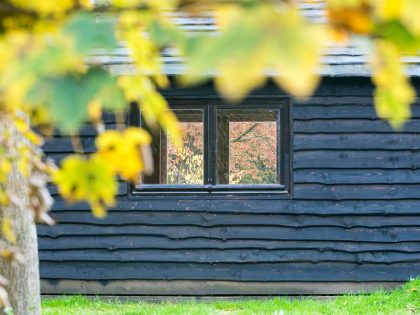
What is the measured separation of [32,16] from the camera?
1.23 metres

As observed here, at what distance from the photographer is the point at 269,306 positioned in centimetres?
711

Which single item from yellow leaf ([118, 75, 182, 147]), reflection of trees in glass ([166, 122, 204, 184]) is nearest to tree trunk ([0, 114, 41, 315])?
reflection of trees in glass ([166, 122, 204, 184])

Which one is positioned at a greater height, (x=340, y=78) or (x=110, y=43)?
(x=340, y=78)

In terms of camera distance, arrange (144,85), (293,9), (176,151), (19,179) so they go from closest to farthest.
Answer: (293,9), (144,85), (19,179), (176,151)

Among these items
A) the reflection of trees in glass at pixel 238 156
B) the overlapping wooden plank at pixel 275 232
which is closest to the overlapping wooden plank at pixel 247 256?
the overlapping wooden plank at pixel 275 232

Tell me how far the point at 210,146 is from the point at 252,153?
1.46 feet

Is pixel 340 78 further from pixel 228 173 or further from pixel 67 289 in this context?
pixel 67 289

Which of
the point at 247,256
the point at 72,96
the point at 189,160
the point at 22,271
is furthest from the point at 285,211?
the point at 72,96

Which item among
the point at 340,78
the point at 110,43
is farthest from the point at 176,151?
the point at 110,43

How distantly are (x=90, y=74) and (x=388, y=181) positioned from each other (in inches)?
266

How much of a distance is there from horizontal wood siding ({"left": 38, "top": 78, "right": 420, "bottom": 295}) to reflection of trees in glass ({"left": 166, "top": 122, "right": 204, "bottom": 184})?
23 centimetres

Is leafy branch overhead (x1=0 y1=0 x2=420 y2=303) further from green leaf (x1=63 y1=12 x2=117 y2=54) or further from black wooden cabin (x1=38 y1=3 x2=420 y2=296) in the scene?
black wooden cabin (x1=38 y1=3 x2=420 y2=296)

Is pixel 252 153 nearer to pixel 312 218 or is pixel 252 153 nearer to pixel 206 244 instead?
pixel 312 218

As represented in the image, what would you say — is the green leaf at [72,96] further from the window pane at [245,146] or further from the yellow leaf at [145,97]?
the window pane at [245,146]
